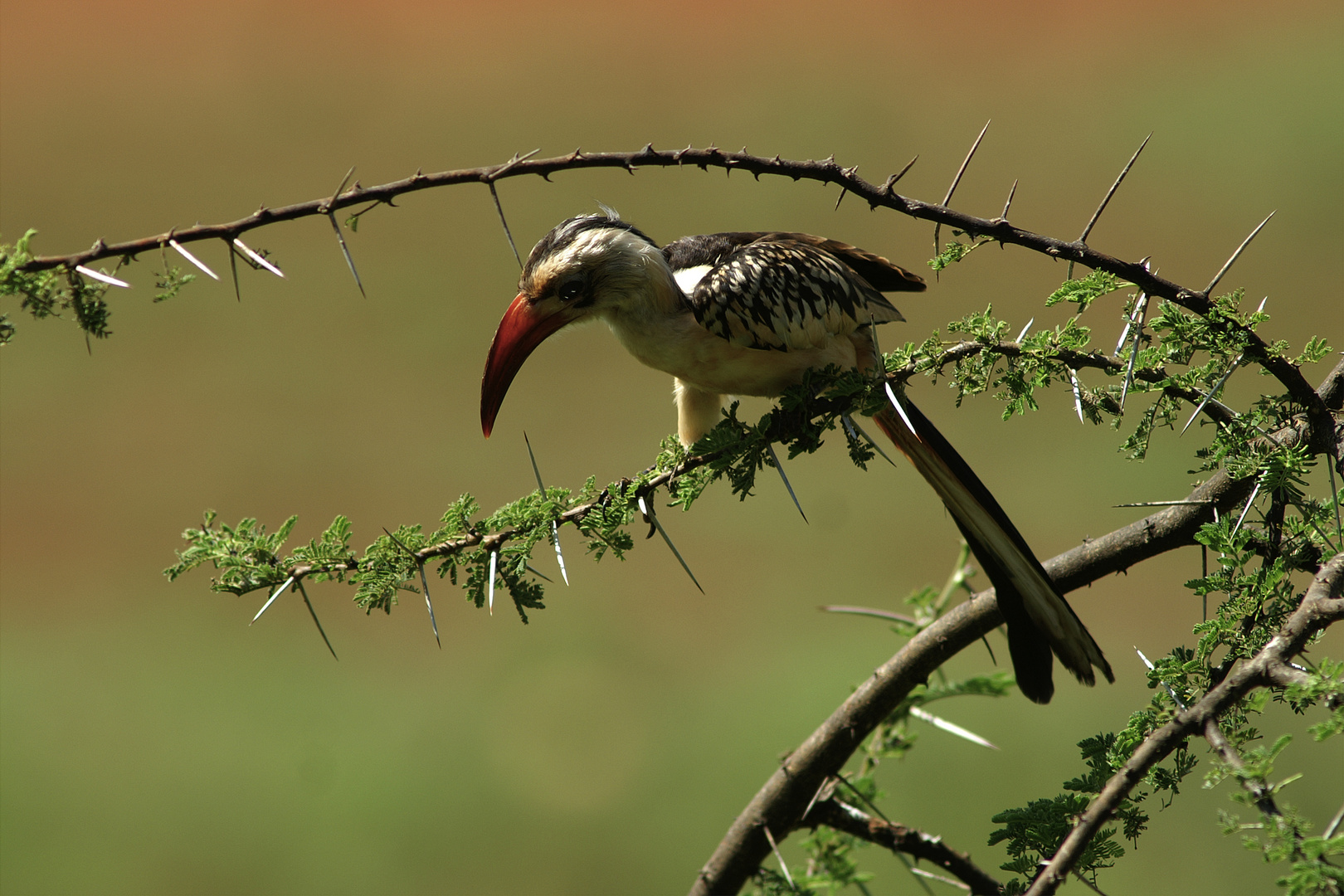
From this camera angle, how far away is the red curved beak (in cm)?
152

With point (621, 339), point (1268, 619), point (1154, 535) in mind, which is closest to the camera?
point (1268, 619)

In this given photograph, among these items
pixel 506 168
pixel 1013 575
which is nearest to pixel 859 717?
pixel 1013 575

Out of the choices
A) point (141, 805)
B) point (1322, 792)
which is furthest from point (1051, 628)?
A: point (141, 805)

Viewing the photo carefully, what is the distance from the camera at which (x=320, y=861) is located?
5039 mm

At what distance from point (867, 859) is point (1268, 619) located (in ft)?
14.8

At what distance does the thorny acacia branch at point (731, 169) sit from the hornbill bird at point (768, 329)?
1.63 ft

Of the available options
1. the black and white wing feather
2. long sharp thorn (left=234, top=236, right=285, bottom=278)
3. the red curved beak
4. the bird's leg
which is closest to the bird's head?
the red curved beak

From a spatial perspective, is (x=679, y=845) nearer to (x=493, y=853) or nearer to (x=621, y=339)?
(x=493, y=853)

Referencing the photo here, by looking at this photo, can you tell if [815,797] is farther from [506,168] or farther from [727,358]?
[506,168]

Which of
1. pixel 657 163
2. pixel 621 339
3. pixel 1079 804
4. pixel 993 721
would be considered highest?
pixel 993 721

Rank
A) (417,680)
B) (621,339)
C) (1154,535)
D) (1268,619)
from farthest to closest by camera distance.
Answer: (417,680)
(621,339)
(1154,535)
(1268,619)

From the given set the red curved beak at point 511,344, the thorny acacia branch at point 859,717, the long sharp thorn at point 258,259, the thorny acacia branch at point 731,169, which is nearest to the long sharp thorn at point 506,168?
the thorny acacia branch at point 731,169

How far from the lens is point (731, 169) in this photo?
3.53 feet

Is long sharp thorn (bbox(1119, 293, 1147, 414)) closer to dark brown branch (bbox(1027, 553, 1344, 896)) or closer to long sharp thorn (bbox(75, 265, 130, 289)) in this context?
dark brown branch (bbox(1027, 553, 1344, 896))
